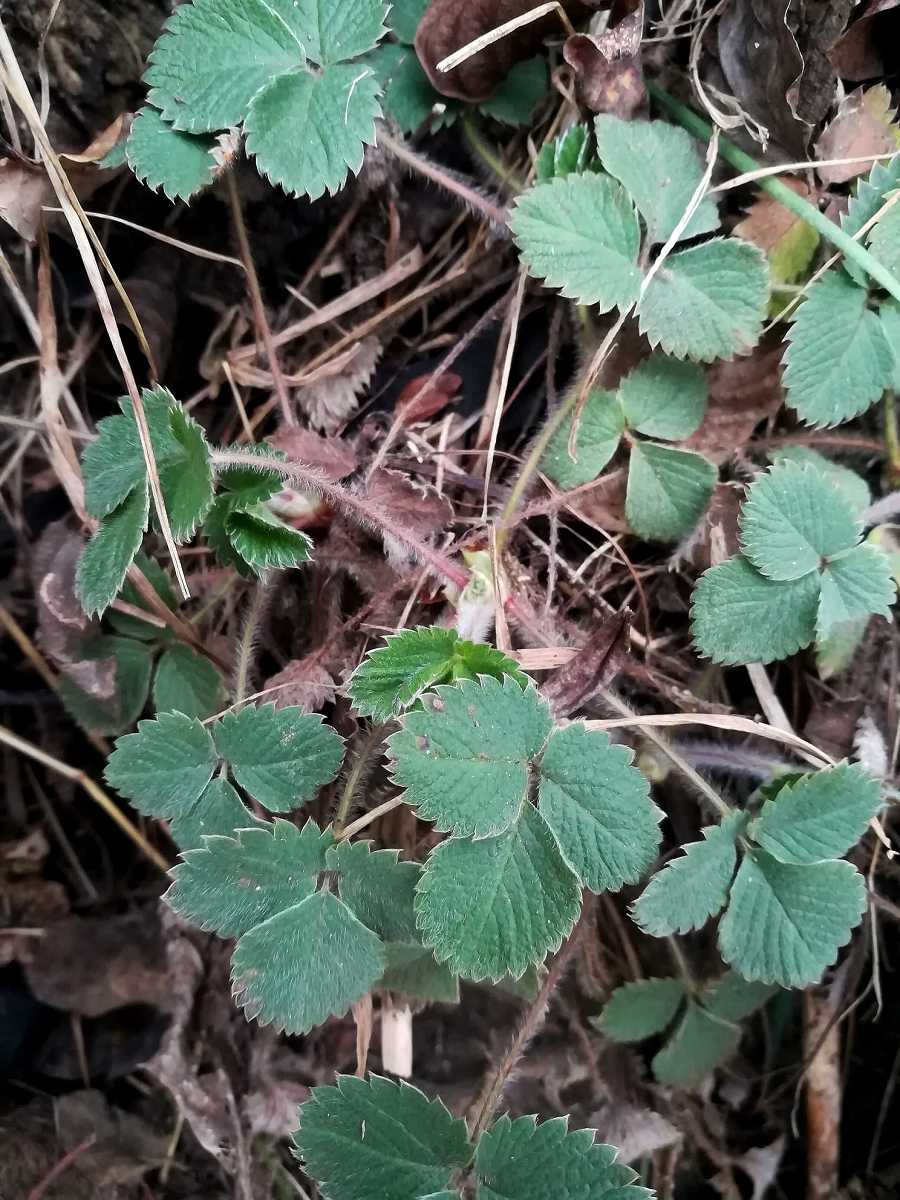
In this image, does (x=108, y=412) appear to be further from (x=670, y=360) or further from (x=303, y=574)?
(x=670, y=360)

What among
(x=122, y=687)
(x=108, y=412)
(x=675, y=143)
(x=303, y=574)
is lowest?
(x=122, y=687)

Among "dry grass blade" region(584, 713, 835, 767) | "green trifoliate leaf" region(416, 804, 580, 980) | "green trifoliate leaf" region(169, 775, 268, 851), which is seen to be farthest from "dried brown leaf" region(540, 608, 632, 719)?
"green trifoliate leaf" region(169, 775, 268, 851)

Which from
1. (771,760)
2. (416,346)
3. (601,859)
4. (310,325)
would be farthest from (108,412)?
(771,760)

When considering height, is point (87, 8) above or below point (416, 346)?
above

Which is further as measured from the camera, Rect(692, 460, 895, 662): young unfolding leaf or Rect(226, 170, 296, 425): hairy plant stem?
Rect(226, 170, 296, 425): hairy plant stem

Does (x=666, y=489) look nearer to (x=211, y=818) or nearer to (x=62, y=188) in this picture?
(x=211, y=818)

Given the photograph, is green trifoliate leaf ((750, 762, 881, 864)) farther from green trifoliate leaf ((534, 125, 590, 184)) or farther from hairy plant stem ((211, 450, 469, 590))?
green trifoliate leaf ((534, 125, 590, 184))

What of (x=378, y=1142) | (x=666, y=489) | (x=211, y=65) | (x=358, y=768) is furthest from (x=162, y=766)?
(x=211, y=65)

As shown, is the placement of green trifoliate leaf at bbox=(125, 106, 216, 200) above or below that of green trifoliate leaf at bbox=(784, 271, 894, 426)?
above
